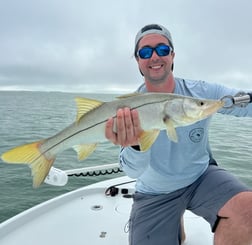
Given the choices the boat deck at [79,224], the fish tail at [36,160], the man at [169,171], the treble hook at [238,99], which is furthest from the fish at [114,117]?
the boat deck at [79,224]

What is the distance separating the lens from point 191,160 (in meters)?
3.26

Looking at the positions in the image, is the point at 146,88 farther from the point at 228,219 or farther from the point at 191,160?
the point at 228,219

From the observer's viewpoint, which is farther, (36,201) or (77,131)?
(36,201)

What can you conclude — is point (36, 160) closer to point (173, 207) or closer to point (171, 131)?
point (171, 131)

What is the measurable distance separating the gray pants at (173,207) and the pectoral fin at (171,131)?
0.87m

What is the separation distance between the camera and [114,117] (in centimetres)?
254

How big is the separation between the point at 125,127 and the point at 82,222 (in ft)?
6.70

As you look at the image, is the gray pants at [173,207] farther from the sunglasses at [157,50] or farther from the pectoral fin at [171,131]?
the sunglasses at [157,50]

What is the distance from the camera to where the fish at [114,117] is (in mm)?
2533

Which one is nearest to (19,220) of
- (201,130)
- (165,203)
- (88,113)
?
(165,203)

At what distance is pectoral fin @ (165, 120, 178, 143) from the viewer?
2.54 metres

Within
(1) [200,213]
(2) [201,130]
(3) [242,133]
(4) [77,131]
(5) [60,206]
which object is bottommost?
(3) [242,133]

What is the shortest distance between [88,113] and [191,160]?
122 centimetres

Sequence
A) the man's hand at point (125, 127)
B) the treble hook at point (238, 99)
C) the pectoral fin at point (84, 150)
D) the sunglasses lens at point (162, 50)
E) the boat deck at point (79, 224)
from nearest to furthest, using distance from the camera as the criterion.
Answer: the man's hand at point (125, 127), the pectoral fin at point (84, 150), the treble hook at point (238, 99), the sunglasses lens at point (162, 50), the boat deck at point (79, 224)
